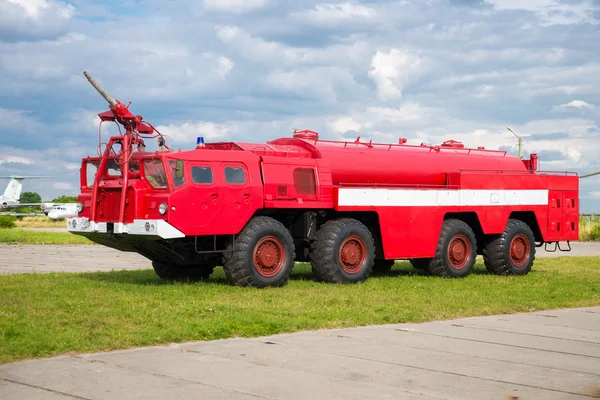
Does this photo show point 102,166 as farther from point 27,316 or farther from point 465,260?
point 465,260

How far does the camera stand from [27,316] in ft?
41.2

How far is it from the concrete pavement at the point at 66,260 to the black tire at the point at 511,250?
9084 mm

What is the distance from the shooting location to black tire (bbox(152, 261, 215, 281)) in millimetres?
18969

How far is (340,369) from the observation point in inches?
370

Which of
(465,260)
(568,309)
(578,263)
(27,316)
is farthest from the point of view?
(578,263)

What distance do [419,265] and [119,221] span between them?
814cm

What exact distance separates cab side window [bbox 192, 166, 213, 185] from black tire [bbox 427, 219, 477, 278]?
6.49m

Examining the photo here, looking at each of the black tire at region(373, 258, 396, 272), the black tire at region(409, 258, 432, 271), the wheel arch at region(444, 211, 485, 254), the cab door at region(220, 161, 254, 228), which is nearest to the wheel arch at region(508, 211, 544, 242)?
the wheel arch at region(444, 211, 485, 254)

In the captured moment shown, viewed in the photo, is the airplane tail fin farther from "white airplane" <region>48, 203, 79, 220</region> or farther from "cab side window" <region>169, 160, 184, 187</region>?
"cab side window" <region>169, 160, 184, 187</region>

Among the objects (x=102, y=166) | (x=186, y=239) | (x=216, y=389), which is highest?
(x=102, y=166)

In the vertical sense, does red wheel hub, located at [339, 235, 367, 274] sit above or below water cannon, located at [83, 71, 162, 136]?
below

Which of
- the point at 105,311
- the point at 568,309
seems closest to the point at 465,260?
the point at 568,309

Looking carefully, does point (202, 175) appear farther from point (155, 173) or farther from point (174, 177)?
point (155, 173)

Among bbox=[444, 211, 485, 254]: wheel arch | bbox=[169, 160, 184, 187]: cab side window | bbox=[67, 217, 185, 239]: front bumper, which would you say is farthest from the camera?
bbox=[444, 211, 485, 254]: wheel arch
